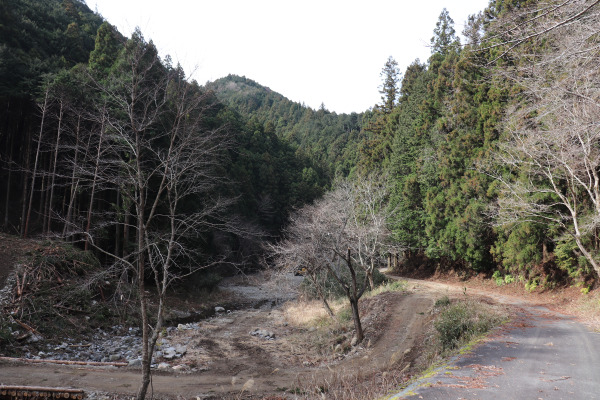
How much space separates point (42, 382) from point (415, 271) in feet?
88.0

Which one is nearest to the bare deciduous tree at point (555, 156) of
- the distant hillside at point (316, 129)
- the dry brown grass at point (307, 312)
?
the dry brown grass at point (307, 312)

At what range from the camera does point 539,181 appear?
1564 centimetres

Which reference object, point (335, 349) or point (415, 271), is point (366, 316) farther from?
point (415, 271)

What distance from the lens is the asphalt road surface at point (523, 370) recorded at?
4.58 metres

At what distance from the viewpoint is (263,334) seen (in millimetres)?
15438

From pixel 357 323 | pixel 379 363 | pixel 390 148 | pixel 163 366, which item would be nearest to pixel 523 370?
pixel 379 363

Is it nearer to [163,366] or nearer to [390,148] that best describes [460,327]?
[163,366]

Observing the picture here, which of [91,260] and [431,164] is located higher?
[431,164]

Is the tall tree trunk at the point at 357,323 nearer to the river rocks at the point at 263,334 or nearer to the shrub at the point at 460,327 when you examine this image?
the shrub at the point at 460,327

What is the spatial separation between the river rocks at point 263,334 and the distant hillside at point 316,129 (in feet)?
116

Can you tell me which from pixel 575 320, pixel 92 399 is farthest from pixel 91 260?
pixel 575 320

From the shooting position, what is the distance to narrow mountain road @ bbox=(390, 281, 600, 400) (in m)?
4.59

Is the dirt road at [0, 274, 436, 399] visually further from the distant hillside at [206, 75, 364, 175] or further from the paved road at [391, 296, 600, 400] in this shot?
the distant hillside at [206, 75, 364, 175]

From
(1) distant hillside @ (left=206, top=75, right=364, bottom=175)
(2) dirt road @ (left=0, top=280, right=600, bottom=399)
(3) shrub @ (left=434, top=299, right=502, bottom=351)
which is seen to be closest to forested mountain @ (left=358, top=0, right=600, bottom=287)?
(2) dirt road @ (left=0, top=280, right=600, bottom=399)
